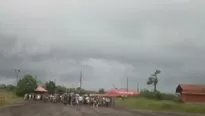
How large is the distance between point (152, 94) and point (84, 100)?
57.0ft

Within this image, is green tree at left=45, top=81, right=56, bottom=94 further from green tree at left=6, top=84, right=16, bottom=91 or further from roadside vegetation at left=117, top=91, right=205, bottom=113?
roadside vegetation at left=117, top=91, right=205, bottom=113

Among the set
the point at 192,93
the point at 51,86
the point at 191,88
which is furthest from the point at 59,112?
the point at 51,86

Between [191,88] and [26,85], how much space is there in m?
55.7

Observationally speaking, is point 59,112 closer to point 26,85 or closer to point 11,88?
point 26,85

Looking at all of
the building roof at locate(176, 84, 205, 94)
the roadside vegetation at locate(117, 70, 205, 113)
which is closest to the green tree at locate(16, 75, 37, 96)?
the roadside vegetation at locate(117, 70, 205, 113)

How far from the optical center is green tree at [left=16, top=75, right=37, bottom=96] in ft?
376

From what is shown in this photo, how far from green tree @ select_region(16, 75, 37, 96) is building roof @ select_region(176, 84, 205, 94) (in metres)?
51.3

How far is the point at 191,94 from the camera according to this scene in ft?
247

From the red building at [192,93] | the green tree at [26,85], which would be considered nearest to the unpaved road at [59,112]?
the red building at [192,93]

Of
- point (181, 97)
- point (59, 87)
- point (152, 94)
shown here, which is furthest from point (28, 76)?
point (181, 97)

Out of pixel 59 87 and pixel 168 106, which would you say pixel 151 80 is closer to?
pixel 59 87

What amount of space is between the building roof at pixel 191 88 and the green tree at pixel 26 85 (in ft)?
168

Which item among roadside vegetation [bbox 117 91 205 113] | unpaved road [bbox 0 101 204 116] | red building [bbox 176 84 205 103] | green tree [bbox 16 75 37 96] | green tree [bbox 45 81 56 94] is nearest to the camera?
unpaved road [bbox 0 101 204 116]

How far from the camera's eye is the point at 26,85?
382ft
